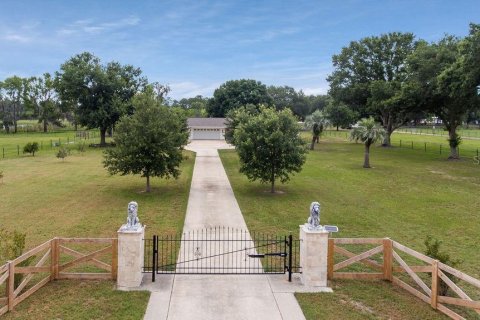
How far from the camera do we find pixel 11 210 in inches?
812

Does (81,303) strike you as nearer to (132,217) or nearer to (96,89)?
(132,217)

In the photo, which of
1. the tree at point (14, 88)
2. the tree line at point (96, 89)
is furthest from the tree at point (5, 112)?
the tree line at point (96, 89)

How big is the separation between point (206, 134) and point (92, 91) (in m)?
28.6

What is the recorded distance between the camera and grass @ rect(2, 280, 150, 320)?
9719mm

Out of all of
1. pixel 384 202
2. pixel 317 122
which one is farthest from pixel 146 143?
pixel 317 122

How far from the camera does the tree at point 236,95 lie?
9350 centimetres

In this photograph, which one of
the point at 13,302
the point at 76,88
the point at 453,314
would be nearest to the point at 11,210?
the point at 13,302

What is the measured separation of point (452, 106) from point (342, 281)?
39.2m

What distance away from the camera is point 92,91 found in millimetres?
58500

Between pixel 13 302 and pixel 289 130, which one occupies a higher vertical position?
pixel 289 130

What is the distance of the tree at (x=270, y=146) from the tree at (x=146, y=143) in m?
4.24

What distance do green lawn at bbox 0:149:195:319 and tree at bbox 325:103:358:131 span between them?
32.0 m

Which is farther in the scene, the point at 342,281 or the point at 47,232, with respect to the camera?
the point at 47,232

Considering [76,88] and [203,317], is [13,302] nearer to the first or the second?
[203,317]
